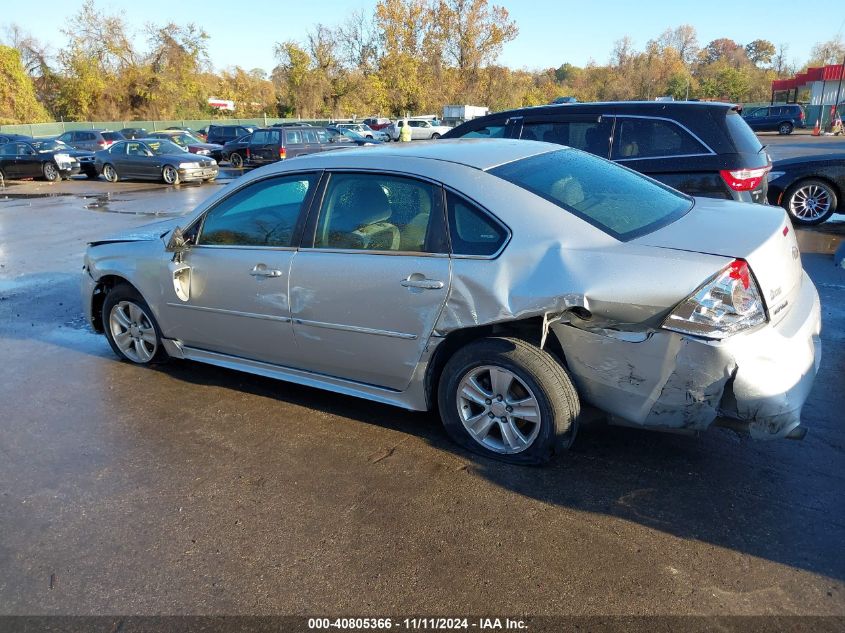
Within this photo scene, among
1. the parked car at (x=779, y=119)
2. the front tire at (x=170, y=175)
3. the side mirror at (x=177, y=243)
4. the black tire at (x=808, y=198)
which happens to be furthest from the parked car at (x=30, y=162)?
the parked car at (x=779, y=119)

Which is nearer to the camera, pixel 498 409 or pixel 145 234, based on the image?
pixel 498 409

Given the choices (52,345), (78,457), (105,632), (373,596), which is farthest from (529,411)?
(52,345)

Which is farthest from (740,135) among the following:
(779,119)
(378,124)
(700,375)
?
(779,119)

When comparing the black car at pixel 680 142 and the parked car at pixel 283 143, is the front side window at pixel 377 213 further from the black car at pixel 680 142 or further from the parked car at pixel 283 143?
the parked car at pixel 283 143

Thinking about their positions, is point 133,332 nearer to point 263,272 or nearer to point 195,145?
point 263,272

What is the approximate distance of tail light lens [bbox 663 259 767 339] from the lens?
2945 millimetres

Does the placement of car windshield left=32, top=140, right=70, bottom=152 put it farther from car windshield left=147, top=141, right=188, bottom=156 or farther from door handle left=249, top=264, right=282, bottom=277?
door handle left=249, top=264, right=282, bottom=277

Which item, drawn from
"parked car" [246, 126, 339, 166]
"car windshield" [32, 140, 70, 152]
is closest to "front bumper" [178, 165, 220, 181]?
"parked car" [246, 126, 339, 166]

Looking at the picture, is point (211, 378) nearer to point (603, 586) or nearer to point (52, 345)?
point (52, 345)

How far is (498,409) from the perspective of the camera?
3.53m

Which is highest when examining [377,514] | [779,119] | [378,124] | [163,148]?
[779,119]

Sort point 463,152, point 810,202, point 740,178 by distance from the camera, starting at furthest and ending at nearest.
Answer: point 810,202 → point 740,178 → point 463,152

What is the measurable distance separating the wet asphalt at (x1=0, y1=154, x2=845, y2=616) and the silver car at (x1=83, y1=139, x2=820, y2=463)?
1.05 feet

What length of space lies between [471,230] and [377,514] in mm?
1533
